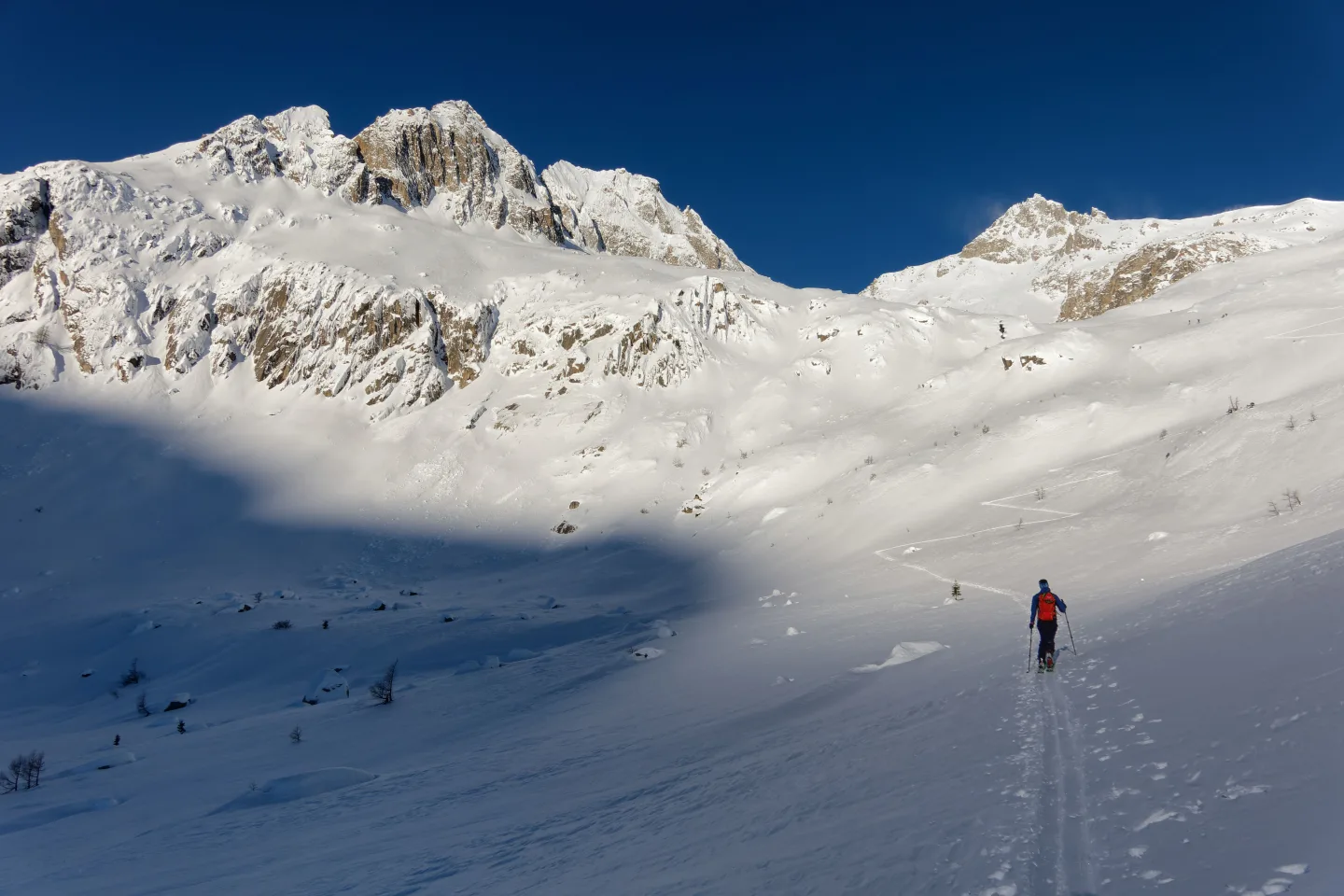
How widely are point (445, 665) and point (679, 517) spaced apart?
2130cm

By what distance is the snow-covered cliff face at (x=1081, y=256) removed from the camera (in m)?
93.4

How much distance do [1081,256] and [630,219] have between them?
291 ft

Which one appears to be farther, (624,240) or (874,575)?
(624,240)

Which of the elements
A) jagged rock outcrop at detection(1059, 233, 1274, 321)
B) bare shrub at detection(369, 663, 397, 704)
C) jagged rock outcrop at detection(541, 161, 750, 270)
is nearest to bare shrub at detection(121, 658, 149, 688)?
bare shrub at detection(369, 663, 397, 704)

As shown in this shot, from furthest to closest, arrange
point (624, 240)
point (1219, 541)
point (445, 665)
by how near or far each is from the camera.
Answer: point (624, 240), point (445, 665), point (1219, 541)

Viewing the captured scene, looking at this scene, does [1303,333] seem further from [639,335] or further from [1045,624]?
[639,335]

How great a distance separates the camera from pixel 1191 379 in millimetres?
30734

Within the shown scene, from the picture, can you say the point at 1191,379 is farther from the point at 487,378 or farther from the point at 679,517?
the point at 487,378

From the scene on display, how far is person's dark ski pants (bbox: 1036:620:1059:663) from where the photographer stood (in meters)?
9.52

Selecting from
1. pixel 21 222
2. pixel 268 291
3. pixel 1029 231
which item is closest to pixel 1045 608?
pixel 268 291

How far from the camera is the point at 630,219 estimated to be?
4975 inches

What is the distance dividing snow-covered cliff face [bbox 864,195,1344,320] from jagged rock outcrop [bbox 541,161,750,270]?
45719mm

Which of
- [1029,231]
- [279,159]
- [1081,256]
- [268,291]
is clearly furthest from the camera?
[1029,231]

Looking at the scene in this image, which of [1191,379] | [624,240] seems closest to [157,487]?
[1191,379]
